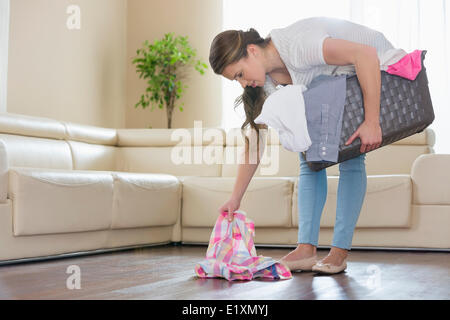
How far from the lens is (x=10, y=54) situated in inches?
142

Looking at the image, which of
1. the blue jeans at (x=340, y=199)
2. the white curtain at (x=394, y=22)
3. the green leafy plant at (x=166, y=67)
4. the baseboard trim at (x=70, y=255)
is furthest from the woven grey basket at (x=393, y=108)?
the green leafy plant at (x=166, y=67)

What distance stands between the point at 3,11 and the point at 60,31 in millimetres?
682

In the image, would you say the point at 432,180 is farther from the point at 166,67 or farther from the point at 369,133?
the point at 166,67

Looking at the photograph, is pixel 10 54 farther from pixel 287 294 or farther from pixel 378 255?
pixel 287 294

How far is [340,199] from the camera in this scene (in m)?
1.89

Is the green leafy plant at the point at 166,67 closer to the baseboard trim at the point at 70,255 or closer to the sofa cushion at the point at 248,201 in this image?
the sofa cushion at the point at 248,201

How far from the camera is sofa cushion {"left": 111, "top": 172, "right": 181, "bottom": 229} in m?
2.79

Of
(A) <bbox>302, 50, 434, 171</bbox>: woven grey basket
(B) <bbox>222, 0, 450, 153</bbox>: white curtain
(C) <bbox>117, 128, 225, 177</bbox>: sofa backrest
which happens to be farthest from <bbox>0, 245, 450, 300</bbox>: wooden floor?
(B) <bbox>222, 0, 450, 153</bbox>: white curtain

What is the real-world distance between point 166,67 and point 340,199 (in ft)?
9.84

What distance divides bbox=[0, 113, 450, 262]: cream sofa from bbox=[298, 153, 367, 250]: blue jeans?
1045 mm

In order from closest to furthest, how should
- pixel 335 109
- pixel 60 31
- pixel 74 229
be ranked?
pixel 335 109 → pixel 74 229 → pixel 60 31

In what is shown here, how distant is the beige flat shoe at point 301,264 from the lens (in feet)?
6.19

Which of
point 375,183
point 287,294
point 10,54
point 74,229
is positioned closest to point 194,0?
point 10,54

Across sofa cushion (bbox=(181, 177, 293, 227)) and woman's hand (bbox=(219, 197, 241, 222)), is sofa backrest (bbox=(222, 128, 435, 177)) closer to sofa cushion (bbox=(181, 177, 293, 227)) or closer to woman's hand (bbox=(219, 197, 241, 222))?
sofa cushion (bbox=(181, 177, 293, 227))
